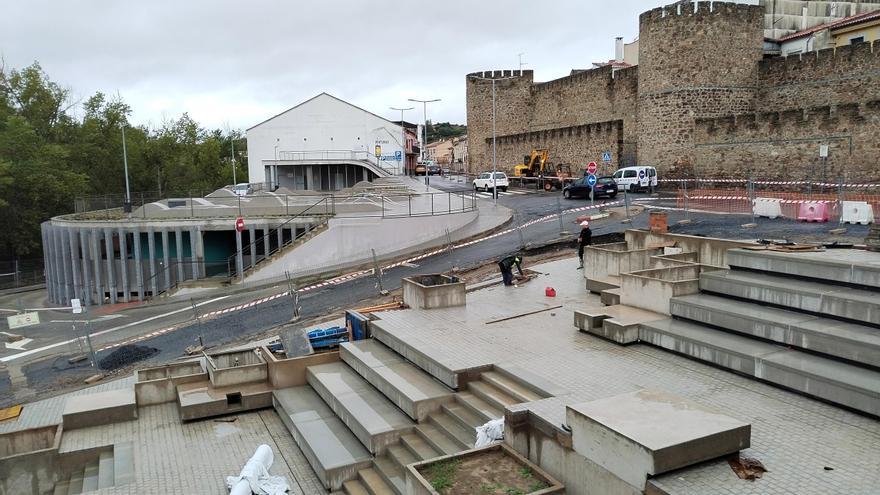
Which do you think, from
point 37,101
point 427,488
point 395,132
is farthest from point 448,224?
point 37,101

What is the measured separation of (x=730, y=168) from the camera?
30234mm

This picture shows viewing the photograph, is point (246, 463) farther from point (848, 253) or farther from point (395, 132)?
point (395, 132)

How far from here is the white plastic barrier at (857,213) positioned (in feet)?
56.5

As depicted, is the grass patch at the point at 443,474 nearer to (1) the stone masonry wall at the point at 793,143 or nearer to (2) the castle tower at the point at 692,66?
(1) the stone masonry wall at the point at 793,143

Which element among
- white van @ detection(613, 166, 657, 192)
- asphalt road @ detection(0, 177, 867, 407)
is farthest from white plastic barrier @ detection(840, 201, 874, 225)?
white van @ detection(613, 166, 657, 192)

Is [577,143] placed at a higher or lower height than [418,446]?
higher

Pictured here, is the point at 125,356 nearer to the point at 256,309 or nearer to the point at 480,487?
the point at 256,309

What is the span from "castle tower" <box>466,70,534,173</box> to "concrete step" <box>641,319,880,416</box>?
140ft

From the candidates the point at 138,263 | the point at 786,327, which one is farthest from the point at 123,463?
the point at 138,263

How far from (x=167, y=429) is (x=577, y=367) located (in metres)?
6.00

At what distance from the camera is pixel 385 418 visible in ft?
27.6

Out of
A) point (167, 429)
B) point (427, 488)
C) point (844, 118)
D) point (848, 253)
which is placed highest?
point (844, 118)

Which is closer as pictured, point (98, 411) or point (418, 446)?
point (418, 446)

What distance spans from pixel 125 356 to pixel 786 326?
13.2 metres
